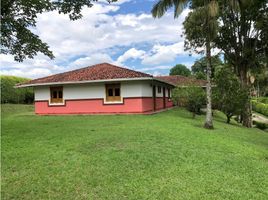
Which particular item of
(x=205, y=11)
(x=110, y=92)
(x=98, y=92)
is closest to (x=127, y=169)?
(x=205, y=11)

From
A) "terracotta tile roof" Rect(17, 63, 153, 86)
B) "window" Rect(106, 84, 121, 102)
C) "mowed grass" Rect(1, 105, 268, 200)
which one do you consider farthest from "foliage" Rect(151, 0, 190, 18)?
"mowed grass" Rect(1, 105, 268, 200)

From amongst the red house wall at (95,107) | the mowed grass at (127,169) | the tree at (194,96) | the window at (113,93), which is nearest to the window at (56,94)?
the red house wall at (95,107)

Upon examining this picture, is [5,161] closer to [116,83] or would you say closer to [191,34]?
[116,83]

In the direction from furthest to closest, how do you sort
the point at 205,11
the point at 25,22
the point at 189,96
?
the point at 189,96 → the point at 205,11 → the point at 25,22

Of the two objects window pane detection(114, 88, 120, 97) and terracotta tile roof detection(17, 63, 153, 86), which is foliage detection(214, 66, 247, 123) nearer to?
terracotta tile roof detection(17, 63, 153, 86)

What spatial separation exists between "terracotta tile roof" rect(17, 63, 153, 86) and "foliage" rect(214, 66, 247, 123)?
5.89 meters

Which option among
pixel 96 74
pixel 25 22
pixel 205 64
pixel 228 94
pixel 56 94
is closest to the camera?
pixel 25 22

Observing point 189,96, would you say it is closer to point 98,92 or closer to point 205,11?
point 98,92

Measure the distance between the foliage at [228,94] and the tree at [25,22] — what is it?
46.9 feet

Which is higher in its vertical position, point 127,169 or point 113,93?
point 113,93

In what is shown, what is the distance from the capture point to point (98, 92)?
23219mm

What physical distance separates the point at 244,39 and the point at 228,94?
197 inches

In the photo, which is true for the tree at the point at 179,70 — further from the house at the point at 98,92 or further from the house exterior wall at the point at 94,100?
the house exterior wall at the point at 94,100

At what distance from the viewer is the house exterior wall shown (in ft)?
73.0
